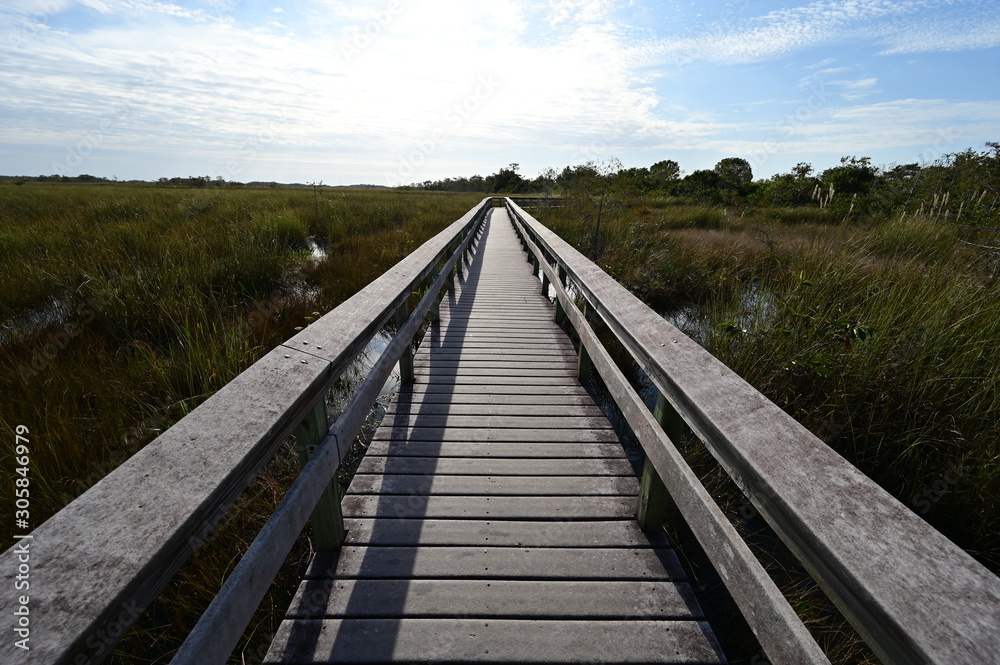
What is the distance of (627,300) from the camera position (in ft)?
7.99

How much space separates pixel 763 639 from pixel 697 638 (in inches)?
26.5

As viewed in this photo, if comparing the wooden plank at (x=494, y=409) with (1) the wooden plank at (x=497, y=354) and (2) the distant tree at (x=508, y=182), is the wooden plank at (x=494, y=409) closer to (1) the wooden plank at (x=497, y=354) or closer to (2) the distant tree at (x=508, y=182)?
(1) the wooden plank at (x=497, y=354)

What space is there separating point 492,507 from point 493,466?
1.19 feet

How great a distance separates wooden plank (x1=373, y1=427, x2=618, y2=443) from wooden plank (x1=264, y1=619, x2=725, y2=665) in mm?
1296

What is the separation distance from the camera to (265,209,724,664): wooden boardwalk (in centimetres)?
160

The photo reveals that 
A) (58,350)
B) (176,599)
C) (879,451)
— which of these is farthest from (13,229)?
(879,451)

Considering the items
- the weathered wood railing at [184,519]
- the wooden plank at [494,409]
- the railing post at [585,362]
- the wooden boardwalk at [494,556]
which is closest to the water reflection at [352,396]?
the wooden plank at [494,409]

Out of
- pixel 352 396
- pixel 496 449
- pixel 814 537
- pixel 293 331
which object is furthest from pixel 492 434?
pixel 293 331

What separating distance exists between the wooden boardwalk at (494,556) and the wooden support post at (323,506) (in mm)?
67

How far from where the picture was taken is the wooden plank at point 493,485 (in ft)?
7.89

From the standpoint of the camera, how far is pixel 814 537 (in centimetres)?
84

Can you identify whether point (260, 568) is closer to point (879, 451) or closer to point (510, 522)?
point (510, 522)

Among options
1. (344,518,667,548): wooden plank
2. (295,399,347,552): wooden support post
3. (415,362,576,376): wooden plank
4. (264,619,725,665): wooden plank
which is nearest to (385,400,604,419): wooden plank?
(415,362,576,376): wooden plank

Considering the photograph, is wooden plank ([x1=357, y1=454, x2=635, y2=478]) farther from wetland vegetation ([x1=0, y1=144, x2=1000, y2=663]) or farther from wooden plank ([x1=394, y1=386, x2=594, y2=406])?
wooden plank ([x1=394, y1=386, x2=594, y2=406])
